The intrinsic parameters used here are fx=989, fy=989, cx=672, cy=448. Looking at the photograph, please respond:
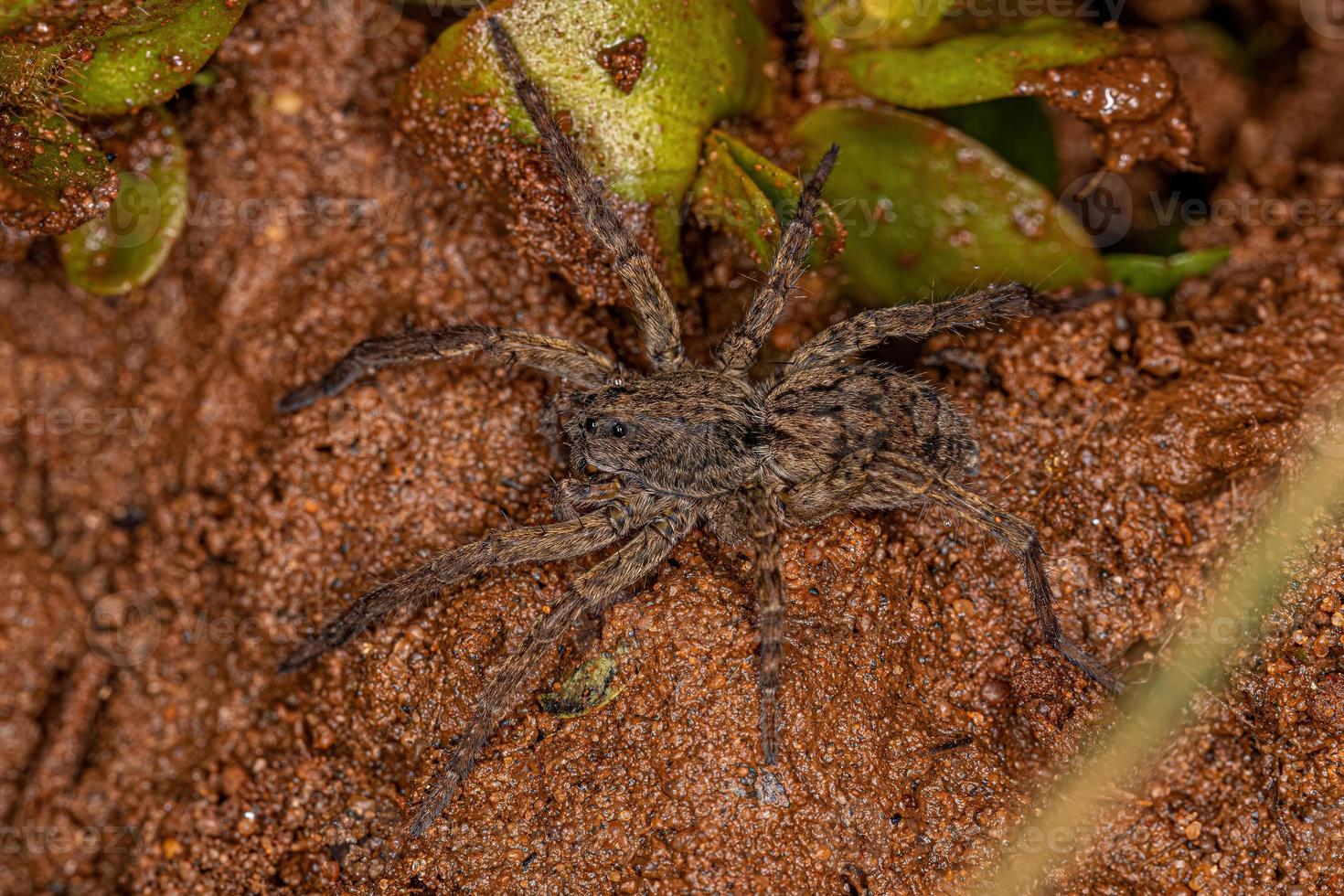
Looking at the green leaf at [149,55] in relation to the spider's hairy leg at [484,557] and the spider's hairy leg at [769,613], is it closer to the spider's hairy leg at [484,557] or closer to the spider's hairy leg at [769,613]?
the spider's hairy leg at [484,557]

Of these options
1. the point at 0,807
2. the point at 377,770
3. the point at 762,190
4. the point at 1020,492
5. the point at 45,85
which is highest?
the point at 45,85

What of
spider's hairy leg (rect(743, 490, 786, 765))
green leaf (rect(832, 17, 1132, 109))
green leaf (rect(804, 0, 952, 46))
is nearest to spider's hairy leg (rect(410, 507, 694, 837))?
spider's hairy leg (rect(743, 490, 786, 765))

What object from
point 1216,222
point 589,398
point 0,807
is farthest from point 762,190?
point 0,807

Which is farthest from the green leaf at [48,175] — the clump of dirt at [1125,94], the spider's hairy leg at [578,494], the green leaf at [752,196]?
the clump of dirt at [1125,94]

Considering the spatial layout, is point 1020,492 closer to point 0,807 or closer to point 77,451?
point 77,451

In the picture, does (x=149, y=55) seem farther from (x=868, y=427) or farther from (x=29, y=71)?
(x=868, y=427)

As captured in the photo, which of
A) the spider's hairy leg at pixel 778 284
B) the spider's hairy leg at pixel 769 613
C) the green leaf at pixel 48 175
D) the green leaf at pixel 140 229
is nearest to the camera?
the spider's hairy leg at pixel 769 613
